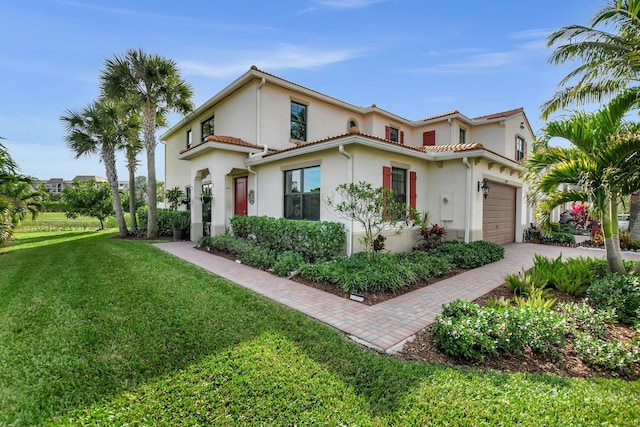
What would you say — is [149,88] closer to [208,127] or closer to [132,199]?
[208,127]

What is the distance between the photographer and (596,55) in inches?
369

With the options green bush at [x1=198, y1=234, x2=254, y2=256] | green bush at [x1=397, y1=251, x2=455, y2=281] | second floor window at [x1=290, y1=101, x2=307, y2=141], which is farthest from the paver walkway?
second floor window at [x1=290, y1=101, x2=307, y2=141]

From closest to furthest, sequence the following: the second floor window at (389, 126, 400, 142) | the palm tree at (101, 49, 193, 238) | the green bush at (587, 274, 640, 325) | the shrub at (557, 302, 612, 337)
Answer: the shrub at (557, 302, 612, 337) → the green bush at (587, 274, 640, 325) → the palm tree at (101, 49, 193, 238) → the second floor window at (389, 126, 400, 142)

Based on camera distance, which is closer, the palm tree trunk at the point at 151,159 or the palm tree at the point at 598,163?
the palm tree at the point at 598,163

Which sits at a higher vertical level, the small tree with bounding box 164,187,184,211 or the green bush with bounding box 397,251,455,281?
the small tree with bounding box 164,187,184,211

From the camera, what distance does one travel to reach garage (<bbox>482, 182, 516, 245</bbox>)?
452 inches

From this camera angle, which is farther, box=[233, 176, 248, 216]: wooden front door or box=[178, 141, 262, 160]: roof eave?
box=[233, 176, 248, 216]: wooden front door

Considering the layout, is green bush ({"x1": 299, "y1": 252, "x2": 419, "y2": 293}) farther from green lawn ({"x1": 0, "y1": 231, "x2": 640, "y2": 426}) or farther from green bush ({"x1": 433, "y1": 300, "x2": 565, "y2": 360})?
green bush ({"x1": 433, "y1": 300, "x2": 565, "y2": 360})

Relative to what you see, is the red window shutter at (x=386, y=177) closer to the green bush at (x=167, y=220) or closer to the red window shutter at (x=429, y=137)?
the red window shutter at (x=429, y=137)

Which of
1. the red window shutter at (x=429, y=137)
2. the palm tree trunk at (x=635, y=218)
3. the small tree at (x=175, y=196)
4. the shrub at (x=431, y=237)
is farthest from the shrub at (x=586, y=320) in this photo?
the small tree at (x=175, y=196)

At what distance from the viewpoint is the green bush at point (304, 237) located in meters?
8.20

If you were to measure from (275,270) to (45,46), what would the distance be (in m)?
10.4

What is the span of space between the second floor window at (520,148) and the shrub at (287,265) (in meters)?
16.6

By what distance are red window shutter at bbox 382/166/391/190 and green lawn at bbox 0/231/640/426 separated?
5.86 metres
